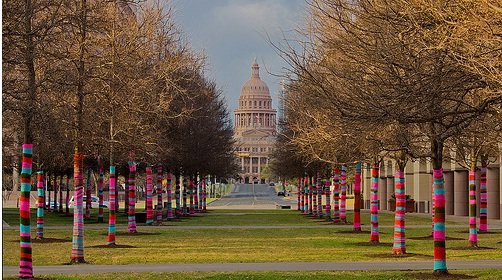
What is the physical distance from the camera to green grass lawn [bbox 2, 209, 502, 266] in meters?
28.2

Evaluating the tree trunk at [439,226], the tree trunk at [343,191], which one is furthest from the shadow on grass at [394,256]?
the tree trunk at [343,191]

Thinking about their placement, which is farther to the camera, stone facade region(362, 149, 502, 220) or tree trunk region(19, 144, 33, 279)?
stone facade region(362, 149, 502, 220)

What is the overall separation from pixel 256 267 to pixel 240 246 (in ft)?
30.7

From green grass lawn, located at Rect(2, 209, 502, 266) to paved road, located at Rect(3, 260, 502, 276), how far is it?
1645 mm

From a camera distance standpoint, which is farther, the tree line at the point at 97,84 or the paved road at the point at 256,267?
the paved road at the point at 256,267

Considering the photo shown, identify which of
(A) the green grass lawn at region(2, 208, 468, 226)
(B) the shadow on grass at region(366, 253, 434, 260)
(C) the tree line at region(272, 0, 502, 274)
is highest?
(C) the tree line at region(272, 0, 502, 274)

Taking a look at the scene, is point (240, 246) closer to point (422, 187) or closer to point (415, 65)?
point (415, 65)

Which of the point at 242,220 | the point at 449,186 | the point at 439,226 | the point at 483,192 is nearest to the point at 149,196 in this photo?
the point at 242,220

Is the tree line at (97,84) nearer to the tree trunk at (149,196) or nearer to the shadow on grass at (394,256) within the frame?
the tree trunk at (149,196)

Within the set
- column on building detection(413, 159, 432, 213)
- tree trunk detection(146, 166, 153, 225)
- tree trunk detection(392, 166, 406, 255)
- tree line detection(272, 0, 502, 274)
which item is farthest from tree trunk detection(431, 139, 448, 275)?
column on building detection(413, 159, 432, 213)

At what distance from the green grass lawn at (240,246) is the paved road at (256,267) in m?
1.65

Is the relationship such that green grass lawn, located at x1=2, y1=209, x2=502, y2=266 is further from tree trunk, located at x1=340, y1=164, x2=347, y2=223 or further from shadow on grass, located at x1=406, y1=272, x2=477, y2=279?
shadow on grass, located at x1=406, y1=272, x2=477, y2=279

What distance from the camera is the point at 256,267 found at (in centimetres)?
2467

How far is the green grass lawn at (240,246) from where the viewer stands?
1111 inches
